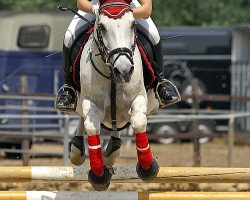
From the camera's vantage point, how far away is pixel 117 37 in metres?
8.33

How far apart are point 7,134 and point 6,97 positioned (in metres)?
0.88

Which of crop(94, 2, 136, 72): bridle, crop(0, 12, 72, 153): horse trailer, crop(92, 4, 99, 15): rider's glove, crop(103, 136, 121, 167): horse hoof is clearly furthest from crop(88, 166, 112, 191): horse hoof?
crop(0, 12, 72, 153): horse trailer

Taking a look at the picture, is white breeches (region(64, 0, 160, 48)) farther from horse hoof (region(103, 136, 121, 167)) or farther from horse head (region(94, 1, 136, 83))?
horse hoof (region(103, 136, 121, 167))

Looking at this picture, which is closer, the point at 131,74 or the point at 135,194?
the point at 131,74

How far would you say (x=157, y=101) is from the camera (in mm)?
9695

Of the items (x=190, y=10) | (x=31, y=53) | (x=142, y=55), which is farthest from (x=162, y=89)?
(x=190, y=10)

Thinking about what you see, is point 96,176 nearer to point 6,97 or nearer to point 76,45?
point 76,45

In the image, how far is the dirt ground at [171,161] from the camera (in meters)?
12.1

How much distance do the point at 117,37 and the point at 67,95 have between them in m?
1.29

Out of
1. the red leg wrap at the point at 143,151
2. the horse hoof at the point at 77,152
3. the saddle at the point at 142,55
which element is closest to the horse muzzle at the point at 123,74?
the red leg wrap at the point at 143,151

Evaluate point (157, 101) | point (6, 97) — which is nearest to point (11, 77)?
point (6, 97)

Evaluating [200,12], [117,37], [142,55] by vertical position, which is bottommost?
[200,12]

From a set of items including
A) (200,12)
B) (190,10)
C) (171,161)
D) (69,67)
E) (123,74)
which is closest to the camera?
(123,74)

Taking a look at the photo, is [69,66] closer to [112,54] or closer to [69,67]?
[69,67]
